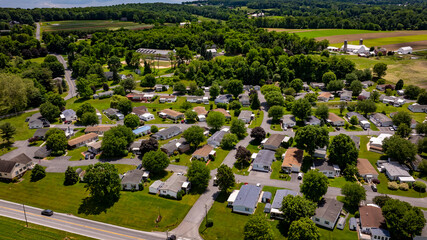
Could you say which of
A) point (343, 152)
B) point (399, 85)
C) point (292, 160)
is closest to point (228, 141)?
point (292, 160)

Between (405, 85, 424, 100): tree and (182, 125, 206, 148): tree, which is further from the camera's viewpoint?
(405, 85, 424, 100): tree

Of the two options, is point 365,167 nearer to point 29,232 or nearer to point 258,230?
point 258,230

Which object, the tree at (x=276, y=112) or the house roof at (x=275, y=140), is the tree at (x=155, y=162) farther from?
the tree at (x=276, y=112)

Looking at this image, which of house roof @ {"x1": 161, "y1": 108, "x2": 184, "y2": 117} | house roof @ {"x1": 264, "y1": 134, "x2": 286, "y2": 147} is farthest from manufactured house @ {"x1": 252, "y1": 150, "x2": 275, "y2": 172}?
house roof @ {"x1": 161, "y1": 108, "x2": 184, "y2": 117}

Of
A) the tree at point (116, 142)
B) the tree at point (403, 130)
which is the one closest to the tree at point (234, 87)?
the tree at point (116, 142)

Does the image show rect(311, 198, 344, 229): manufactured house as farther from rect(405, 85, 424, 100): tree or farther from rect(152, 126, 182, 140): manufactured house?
rect(405, 85, 424, 100): tree

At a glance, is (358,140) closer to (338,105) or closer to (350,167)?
(350,167)
